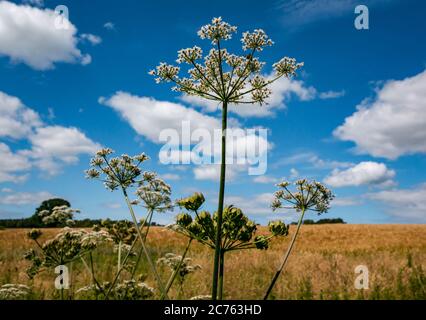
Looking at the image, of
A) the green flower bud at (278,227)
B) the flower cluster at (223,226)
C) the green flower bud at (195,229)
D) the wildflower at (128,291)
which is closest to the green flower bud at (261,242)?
the flower cluster at (223,226)

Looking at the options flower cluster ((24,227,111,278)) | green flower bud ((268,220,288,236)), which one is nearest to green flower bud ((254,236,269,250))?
green flower bud ((268,220,288,236))

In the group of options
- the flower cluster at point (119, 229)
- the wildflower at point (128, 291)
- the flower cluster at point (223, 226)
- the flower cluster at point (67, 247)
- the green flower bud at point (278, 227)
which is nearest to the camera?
the flower cluster at point (223, 226)

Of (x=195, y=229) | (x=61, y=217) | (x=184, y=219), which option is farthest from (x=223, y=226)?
(x=61, y=217)

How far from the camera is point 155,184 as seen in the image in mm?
5496

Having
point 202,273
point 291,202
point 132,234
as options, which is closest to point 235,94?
point 291,202

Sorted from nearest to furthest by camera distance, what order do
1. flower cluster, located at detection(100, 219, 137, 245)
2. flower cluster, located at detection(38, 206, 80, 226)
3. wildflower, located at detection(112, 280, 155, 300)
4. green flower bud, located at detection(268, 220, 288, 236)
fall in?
1. green flower bud, located at detection(268, 220, 288, 236)
2. wildflower, located at detection(112, 280, 155, 300)
3. flower cluster, located at detection(100, 219, 137, 245)
4. flower cluster, located at detection(38, 206, 80, 226)

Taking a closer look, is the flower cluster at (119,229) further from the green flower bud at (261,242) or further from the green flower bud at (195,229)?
the green flower bud at (261,242)

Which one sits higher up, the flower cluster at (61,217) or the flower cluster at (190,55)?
the flower cluster at (190,55)

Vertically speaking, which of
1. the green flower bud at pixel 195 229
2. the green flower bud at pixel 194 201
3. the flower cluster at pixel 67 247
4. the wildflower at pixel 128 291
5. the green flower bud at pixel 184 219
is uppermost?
the green flower bud at pixel 194 201

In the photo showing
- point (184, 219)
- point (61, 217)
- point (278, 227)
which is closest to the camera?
point (184, 219)

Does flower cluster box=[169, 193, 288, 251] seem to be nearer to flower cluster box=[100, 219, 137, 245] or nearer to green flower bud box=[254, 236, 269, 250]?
green flower bud box=[254, 236, 269, 250]

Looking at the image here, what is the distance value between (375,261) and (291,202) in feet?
47.2

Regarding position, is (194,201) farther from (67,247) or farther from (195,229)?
(67,247)
